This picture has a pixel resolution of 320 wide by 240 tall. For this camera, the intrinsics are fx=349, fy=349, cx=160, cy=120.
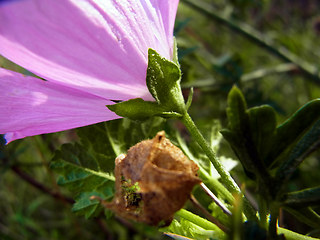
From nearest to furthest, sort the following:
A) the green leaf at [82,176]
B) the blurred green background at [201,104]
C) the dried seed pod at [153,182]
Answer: the dried seed pod at [153,182] → the green leaf at [82,176] → the blurred green background at [201,104]

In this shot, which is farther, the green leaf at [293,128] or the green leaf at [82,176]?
the green leaf at [82,176]

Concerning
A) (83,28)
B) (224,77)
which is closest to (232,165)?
(83,28)

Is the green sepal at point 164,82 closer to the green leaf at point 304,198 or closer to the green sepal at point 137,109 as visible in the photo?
the green sepal at point 137,109

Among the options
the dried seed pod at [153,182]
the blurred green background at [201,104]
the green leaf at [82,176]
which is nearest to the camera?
the dried seed pod at [153,182]

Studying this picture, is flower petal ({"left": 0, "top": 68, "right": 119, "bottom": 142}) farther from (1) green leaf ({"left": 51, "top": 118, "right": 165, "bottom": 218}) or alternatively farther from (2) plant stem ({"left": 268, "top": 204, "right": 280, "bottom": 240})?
(2) plant stem ({"left": 268, "top": 204, "right": 280, "bottom": 240})

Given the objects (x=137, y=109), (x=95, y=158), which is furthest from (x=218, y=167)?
(x=95, y=158)

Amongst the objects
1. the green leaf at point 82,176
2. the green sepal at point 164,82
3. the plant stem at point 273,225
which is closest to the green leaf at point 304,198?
the plant stem at point 273,225

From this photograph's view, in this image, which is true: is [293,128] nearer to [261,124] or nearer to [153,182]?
[261,124]

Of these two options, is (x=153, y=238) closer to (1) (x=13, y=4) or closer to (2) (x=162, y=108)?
(2) (x=162, y=108)
